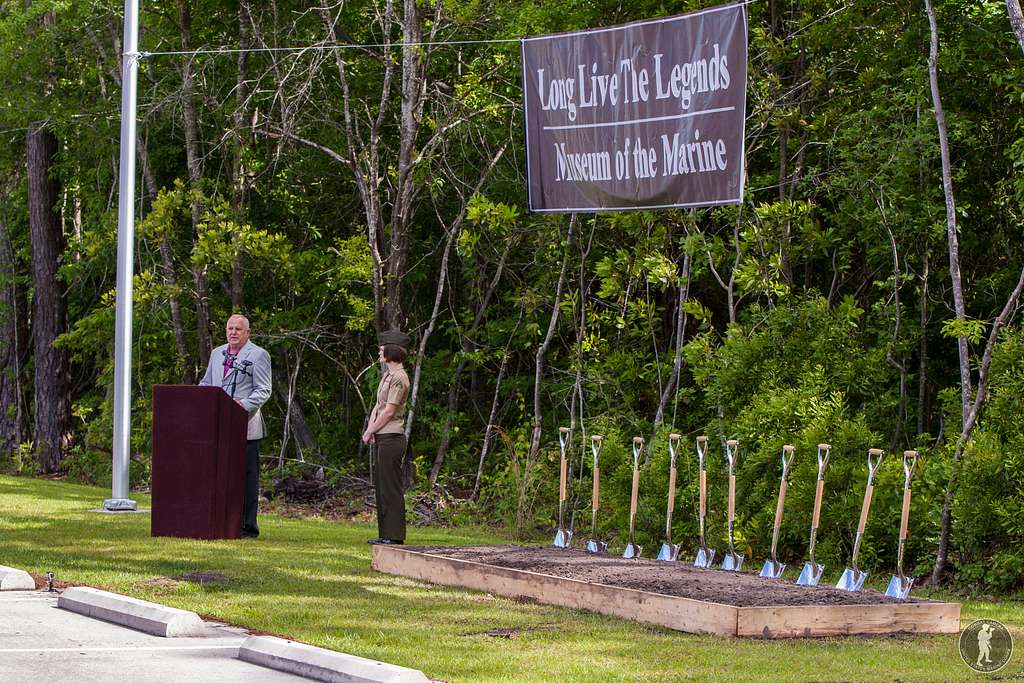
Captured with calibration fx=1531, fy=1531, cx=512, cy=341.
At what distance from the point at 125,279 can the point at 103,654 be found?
29.7 feet

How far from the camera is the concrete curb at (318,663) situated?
6.80 m

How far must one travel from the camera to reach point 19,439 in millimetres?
31266

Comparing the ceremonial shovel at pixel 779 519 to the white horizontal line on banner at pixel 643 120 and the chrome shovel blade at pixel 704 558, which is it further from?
the white horizontal line on banner at pixel 643 120

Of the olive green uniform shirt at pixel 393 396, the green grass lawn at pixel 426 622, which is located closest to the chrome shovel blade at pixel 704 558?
the green grass lawn at pixel 426 622

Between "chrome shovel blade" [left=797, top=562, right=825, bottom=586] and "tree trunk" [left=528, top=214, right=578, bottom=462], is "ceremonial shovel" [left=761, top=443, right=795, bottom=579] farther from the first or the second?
"tree trunk" [left=528, top=214, right=578, bottom=462]

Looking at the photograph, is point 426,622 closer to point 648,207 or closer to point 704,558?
point 704,558

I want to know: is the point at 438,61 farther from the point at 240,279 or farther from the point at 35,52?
the point at 35,52

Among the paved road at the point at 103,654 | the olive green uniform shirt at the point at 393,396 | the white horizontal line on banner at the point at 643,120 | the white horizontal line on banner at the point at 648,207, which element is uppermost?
the white horizontal line on banner at the point at 643,120

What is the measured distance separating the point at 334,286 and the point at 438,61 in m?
3.68

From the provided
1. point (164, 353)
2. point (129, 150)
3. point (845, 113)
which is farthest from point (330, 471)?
point (845, 113)

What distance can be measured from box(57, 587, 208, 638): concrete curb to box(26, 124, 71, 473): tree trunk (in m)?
20.1

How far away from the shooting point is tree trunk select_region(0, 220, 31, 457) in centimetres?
3108

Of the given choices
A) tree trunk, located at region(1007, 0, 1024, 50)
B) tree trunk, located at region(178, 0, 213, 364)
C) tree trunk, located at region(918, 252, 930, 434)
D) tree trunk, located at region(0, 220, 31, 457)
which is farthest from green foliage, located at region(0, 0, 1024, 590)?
tree trunk, located at region(1007, 0, 1024, 50)

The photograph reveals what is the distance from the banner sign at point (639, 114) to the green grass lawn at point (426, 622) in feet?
12.4
